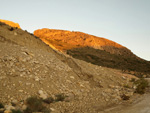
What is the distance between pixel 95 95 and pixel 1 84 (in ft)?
14.2

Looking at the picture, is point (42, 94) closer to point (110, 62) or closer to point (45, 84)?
point (45, 84)

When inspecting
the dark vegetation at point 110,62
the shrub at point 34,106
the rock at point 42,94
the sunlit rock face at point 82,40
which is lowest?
the shrub at point 34,106

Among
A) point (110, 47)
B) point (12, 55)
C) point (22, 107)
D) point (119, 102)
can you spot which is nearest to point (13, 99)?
point (22, 107)

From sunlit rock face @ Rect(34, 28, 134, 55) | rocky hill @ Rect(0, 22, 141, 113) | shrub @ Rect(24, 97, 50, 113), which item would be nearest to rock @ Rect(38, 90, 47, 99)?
rocky hill @ Rect(0, 22, 141, 113)

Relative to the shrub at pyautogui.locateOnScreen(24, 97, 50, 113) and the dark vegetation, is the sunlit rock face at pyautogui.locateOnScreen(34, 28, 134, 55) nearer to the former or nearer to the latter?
the dark vegetation

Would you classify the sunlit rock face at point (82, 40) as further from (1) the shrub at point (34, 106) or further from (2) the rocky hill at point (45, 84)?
(1) the shrub at point (34, 106)

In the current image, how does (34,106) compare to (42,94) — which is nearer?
(34,106)

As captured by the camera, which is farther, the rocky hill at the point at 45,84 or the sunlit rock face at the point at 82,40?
the sunlit rock face at the point at 82,40

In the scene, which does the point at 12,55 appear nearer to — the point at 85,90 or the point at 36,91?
the point at 36,91

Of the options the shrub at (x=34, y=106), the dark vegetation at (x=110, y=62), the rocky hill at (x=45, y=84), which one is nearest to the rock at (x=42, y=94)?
the rocky hill at (x=45, y=84)

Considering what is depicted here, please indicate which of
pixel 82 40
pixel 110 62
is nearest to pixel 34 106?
pixel 110 62

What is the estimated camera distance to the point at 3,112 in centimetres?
448

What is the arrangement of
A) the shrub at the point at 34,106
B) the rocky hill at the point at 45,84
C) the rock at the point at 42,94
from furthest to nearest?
1. the rock at the point at 42,94
2. the rocky hill at the point at 45,84
3. the shrub at the point at 34,106

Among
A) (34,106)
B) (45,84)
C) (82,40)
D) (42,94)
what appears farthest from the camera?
(82,40)
